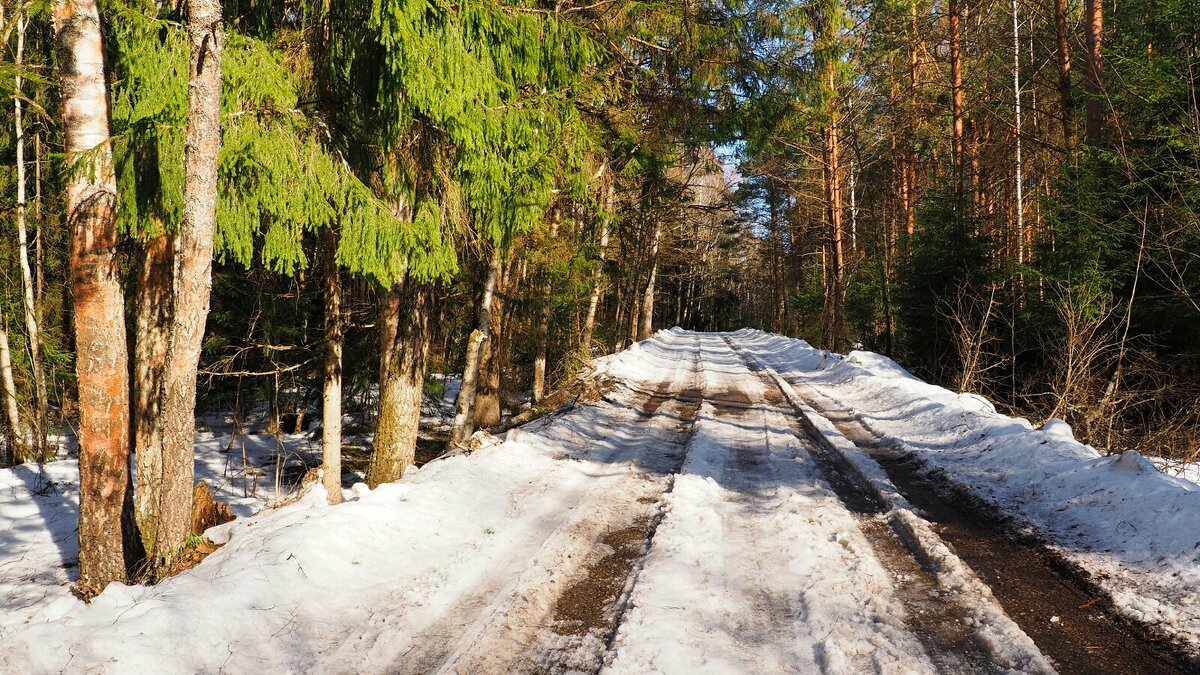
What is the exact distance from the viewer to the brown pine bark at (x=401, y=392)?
8.09m

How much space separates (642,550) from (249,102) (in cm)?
510

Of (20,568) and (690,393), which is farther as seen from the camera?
(690,393)

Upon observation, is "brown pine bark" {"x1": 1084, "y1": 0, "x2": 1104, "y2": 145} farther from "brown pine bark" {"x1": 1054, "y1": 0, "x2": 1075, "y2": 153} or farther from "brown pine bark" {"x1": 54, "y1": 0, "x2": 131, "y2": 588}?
"brown pine bark" {"x1": 54, "y1": 0, "x2": 131, "y2": 588}

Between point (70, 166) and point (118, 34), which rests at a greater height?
point (118, 34)

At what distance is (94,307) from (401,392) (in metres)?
3.49

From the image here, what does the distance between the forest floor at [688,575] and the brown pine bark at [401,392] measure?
59.8 inches

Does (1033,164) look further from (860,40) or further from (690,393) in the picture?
(690,393)

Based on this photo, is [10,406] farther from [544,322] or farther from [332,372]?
[544,322]

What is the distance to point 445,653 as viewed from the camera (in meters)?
3.27

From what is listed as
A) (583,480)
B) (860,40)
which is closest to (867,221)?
(860,40)

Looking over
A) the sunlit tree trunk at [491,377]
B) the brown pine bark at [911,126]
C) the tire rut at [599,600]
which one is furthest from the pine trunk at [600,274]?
the tire rut at [599,600]

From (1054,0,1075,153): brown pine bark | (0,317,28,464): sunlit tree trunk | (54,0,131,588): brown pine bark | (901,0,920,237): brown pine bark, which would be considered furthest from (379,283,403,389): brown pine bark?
(901,0,920,237): brown pine bark

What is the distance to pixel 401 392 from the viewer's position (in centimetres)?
820

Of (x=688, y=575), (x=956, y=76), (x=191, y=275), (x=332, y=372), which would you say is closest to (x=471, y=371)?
(x=332, y=372)
